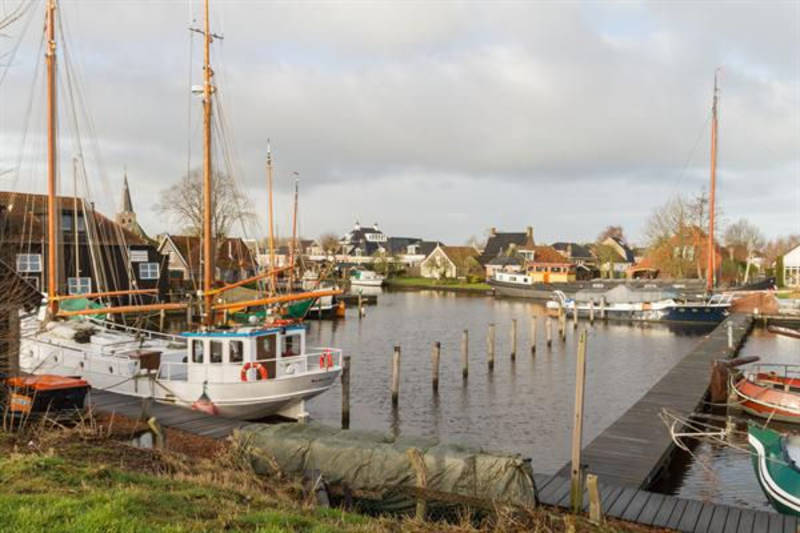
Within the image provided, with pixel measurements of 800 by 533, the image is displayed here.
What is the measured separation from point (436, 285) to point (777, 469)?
93105 millimetres

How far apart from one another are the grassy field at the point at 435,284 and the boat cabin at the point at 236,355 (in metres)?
78.6

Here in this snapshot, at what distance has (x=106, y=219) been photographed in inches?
2050

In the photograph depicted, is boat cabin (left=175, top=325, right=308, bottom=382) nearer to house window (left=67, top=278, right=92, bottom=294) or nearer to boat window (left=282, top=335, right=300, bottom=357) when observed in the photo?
boat window (left=282, top=335, right=300, bottom=357)

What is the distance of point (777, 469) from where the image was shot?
42.2 feet

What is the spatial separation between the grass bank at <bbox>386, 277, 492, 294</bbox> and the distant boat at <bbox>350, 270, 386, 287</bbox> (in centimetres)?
395

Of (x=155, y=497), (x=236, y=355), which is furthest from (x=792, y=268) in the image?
(x=155, y=497)

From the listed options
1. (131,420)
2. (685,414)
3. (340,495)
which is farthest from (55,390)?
(685,414)

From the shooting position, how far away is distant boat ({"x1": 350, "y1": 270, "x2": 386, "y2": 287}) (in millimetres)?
105688

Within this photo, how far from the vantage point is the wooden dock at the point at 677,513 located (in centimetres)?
1096

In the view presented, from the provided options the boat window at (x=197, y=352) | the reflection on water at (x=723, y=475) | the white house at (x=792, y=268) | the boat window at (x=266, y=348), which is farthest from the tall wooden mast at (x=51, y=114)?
the white house at (x=792, y=268)

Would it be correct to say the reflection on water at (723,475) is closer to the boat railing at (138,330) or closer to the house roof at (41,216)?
the boat railing at (138,330)

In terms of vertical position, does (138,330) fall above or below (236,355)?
above

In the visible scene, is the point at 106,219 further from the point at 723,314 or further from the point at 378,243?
the point at 378,243

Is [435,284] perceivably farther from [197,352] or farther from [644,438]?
[644,438]
